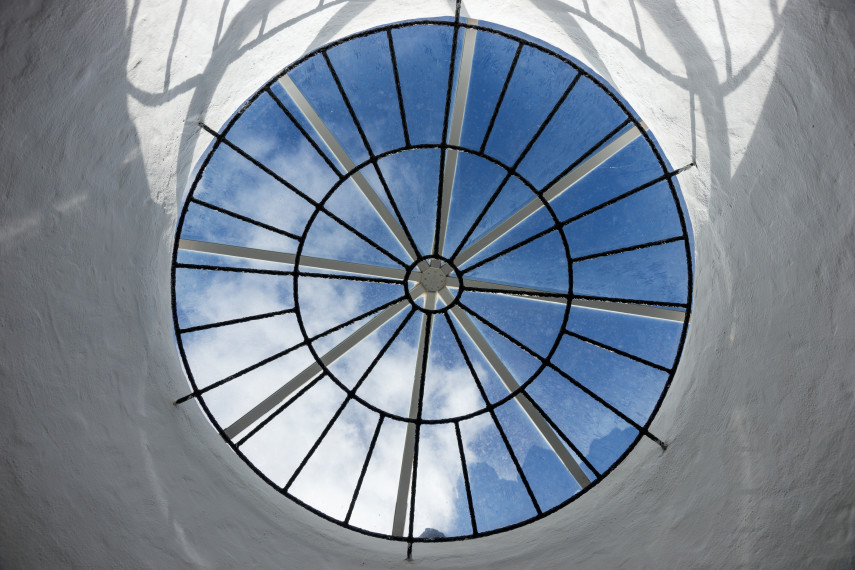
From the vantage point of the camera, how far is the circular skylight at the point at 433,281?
730cm

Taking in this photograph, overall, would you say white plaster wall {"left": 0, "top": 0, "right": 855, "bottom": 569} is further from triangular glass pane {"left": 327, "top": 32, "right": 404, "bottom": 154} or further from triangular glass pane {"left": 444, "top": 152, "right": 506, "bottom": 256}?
triangular glass pane {"left": 444, "top": 152, "right": 506, "bottom": 256}

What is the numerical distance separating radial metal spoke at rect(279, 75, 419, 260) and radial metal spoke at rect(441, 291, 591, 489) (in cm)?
84

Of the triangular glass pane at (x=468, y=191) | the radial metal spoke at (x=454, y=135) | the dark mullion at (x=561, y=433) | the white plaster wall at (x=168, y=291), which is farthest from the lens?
the triangular glass pane at (x=468, y=191)

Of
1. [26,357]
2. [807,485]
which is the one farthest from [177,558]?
[807,485]

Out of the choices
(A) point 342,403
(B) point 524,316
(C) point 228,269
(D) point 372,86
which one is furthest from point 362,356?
(D) point 372,86

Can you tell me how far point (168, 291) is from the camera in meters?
7.03

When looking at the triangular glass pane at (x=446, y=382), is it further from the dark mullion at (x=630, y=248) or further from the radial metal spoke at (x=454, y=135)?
the dark mullion at (x=630, y=248)

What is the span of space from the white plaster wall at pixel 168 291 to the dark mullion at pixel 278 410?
1.03 feet

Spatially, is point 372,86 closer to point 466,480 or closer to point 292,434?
point 292,434

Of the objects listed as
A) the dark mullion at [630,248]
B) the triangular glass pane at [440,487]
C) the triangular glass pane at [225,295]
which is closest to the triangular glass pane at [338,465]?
the triangular glass pane at [440,487]

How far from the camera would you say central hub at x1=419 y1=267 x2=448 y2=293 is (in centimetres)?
768

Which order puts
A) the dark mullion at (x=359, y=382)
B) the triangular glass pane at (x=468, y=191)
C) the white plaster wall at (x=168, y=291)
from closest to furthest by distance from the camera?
the white plaster wall at (x=168, y=291) < the triangular glass pane at (x=468, y=191) < the dark mullion at (x=359, y=382)

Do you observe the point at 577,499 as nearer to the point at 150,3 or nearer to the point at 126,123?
the point at 126,123

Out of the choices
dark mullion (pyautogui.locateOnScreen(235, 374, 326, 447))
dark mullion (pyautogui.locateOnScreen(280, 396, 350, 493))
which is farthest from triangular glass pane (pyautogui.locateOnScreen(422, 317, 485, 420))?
dark mullion (pyautogui.locateOnScreen(235, 374, 326, 447))
